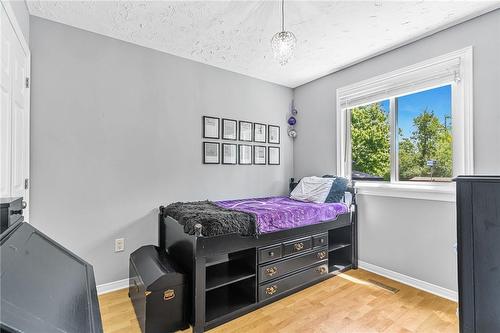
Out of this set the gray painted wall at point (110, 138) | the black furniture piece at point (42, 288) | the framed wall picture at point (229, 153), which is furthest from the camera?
the framed wall picture at point (229, 153)

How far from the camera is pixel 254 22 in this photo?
217 centimetres

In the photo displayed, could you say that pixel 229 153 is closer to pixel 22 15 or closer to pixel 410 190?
pixel 410 190

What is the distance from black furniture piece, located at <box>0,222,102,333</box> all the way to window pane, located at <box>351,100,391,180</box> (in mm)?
2861

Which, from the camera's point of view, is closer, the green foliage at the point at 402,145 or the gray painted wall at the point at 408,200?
the gray painted wall at the point at 408,200

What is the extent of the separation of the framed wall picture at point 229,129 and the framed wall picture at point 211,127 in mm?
80

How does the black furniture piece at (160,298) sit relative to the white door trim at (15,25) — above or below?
below

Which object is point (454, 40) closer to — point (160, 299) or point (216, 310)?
point (216, 310)

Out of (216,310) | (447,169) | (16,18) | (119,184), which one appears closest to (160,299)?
(216,310)

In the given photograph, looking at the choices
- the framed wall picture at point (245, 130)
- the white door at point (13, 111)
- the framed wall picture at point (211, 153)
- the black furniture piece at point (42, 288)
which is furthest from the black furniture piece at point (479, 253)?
the framed wall picture at point (245, 130)

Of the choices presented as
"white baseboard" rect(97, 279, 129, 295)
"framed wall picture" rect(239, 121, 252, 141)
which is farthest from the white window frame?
"white baseboard" rect(97, 279, 129, 295)

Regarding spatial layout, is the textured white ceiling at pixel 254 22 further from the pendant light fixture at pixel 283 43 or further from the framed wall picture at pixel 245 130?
the framed wall picture at pixel 245 130

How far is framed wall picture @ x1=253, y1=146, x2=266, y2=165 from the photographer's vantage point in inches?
A: 134

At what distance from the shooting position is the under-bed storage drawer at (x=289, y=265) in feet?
7.16

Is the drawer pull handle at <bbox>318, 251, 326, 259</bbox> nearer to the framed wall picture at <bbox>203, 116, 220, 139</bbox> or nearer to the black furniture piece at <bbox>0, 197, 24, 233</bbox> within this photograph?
the framed wall picture at <bbox>203, 116, 220, 139</bbox>
